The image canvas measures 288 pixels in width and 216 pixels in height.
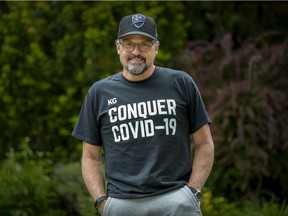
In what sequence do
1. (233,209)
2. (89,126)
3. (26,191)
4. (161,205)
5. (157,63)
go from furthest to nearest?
(157,63) → (26,191) → (233,209) → (89,126) → (161,205)

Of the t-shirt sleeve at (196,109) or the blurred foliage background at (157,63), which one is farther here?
the blurred foliage background at (157,63)

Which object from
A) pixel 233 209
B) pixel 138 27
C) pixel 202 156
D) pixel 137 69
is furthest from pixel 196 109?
pixel 233 209

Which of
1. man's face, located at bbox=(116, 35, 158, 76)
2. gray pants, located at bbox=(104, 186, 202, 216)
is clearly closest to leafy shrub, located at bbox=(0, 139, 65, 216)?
gray pants, located at bbox=(104, 186, 202, 216)

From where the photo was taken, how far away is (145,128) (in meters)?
4.03

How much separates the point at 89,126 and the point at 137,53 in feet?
1.64

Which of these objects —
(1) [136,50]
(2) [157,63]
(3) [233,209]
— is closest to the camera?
(1) [136,50]

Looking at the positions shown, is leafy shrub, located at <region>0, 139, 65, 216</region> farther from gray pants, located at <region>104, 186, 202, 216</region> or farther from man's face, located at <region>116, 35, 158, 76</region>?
man's face, located at <region>116, 35, 158, 76</region>

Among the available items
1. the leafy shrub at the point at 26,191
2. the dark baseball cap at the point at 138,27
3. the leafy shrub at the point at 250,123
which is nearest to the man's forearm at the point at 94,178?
the dark baseball cap at the point at 138,27

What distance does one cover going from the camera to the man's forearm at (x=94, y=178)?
13.9 feet

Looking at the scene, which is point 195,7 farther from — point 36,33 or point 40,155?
point 40,155

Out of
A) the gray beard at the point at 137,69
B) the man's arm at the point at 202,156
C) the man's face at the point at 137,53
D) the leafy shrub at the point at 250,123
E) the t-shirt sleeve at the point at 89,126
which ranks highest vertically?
the man's face at the point at 137,53

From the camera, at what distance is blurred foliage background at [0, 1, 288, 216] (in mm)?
7008

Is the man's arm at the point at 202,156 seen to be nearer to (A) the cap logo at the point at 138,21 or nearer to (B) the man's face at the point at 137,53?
(B) the man's face at the point at 137,53

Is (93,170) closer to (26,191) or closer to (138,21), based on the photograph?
(138,21)
